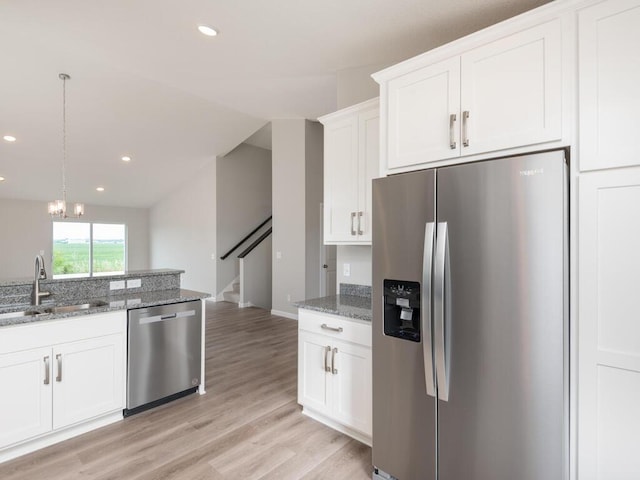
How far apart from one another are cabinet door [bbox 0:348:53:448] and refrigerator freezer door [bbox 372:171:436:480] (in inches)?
84.8

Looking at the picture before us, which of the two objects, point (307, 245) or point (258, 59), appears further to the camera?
point (307, 245)

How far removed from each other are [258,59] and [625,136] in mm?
2788

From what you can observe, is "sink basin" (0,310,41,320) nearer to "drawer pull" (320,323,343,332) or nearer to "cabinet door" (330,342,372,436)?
"drawer pull" (320,323,343,332)

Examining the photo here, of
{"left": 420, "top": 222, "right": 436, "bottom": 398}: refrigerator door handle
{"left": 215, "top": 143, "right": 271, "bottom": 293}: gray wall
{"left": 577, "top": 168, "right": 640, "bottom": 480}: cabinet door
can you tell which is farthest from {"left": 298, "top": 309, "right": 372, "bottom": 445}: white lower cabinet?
{"left": 215, "top": 143, "right": 271, "bottom": 293}: gray wall

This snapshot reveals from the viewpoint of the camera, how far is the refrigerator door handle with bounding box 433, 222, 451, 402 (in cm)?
159

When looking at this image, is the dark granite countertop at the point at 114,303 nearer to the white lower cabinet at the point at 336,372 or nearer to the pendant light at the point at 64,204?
the white lower cabinet at the point at 336,372

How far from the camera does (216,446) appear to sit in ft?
7.45

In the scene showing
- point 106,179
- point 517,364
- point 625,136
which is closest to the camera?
point 625,136

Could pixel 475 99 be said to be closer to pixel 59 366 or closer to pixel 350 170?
pixel 350 170

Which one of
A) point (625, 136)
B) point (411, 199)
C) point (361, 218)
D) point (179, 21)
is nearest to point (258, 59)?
point (179, 21)

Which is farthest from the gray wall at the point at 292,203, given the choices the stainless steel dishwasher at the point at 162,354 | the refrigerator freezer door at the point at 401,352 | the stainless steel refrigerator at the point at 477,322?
the stainless steel refrigerator at the point at 477,322

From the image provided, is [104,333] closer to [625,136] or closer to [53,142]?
[625,136]

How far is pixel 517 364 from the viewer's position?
1.44m

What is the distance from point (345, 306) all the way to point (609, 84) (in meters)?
1.89
